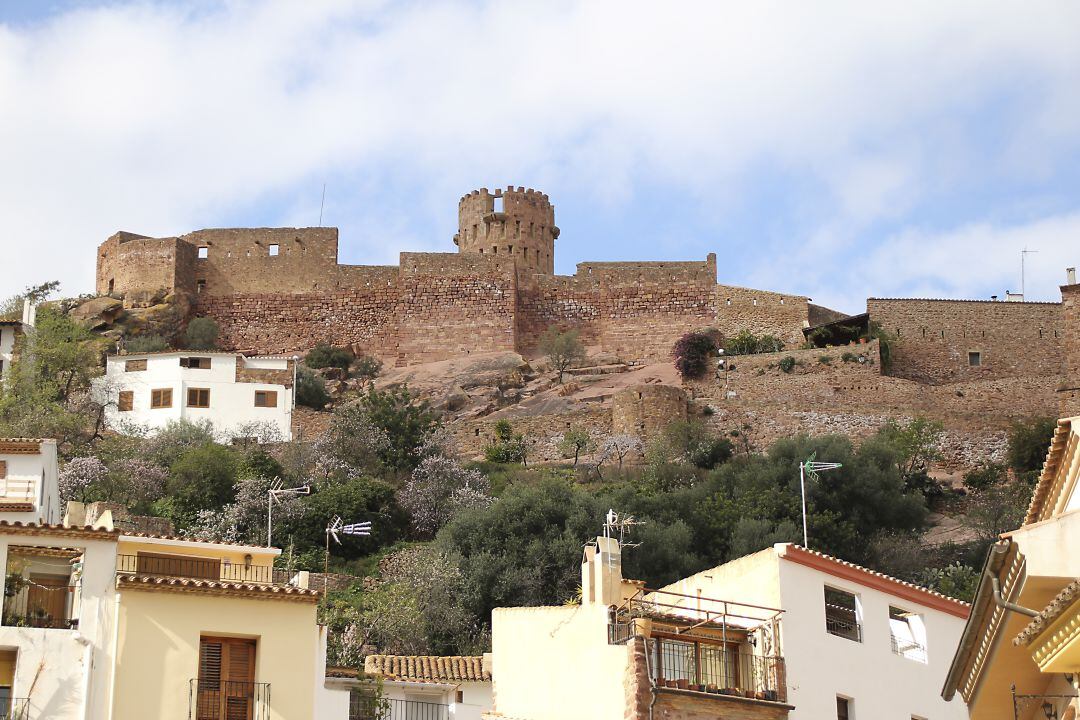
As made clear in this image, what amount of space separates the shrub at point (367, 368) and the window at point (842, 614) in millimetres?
41920

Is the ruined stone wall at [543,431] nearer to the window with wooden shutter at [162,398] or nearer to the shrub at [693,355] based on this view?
the shrub at [693,355]

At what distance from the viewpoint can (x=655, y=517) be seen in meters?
46.8

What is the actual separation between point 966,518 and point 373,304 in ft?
94.0

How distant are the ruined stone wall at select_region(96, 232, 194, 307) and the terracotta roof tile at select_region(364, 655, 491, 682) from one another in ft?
136

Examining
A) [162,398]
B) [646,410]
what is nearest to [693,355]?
[646,410]

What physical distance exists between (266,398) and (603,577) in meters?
34.5

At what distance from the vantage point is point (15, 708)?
21031 millimetres

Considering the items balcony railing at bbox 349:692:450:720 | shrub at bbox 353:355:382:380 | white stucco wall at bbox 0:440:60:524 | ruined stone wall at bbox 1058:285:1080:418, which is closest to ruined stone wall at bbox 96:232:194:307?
shrub at bbox 353:355:382:380

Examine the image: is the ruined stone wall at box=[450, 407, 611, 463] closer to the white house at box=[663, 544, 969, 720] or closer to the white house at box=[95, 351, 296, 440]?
the white house at box=[95, 351, 296, 440]

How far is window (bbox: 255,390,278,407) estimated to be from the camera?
57812 millimetres

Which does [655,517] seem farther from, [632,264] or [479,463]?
[632,264]

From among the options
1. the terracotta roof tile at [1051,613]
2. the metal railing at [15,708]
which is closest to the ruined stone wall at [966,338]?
the metal railing at [15,708]

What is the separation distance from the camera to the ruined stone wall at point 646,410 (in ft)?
190

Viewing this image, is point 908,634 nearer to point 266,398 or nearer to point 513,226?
point 266,398
